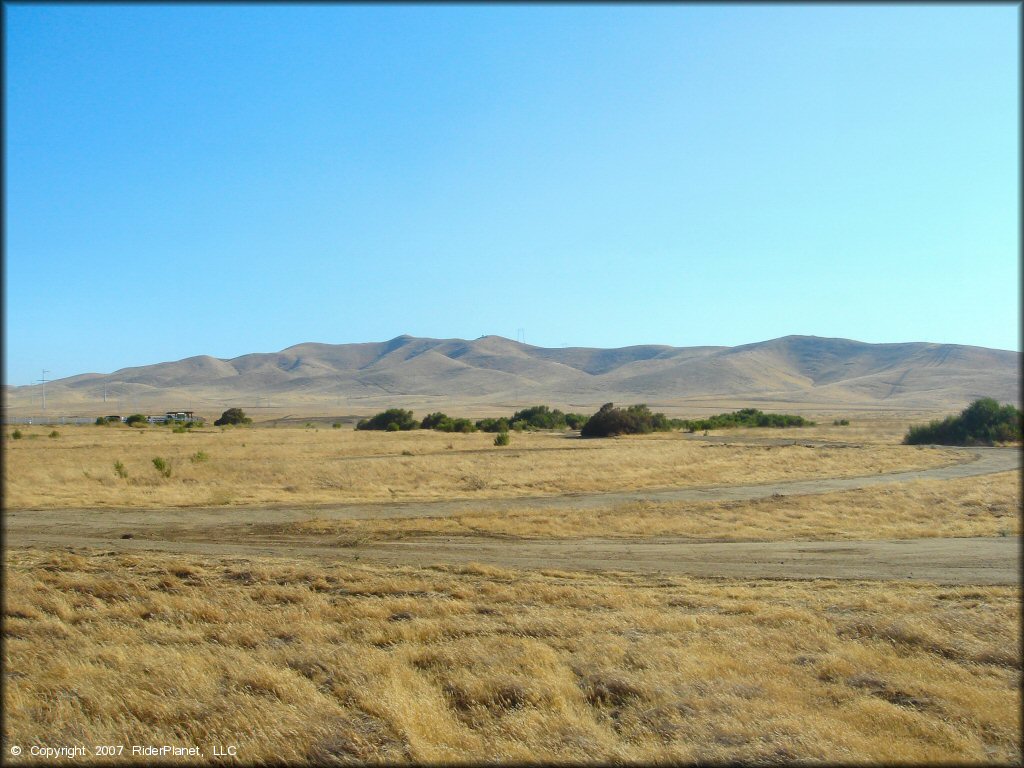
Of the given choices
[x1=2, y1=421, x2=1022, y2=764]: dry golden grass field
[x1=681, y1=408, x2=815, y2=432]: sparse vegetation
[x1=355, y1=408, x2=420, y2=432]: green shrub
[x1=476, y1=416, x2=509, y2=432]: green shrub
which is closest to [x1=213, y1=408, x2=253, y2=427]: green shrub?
[x1=355, y1=408, x2=420, y2=432]: green shrub

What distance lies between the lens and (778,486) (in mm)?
34031

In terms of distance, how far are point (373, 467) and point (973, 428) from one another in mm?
50481

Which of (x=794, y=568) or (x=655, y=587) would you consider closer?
(x=655, y=587)

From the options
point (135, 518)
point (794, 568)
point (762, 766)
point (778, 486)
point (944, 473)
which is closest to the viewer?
point (762, 766)

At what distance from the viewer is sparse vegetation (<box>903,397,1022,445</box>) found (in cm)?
5763

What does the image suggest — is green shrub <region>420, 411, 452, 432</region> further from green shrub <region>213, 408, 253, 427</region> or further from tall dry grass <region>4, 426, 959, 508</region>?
green shrub <region>213, 408, 253, 427</region>

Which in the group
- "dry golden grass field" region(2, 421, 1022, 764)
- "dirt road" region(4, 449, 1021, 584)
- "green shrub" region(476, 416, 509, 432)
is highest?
"green shrub" region(476, 416, 509, 432)

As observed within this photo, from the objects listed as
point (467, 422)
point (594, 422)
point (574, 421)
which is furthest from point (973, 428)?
point (467, 422)

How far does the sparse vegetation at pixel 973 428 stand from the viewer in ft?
189

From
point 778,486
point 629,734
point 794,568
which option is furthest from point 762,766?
point 778,486

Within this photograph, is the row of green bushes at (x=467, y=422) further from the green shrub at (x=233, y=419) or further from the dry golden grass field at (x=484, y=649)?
the dry golden grass field at (x=484, y=649)

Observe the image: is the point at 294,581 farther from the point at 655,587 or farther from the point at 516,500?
the point at 516,500

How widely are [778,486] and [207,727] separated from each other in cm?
3118

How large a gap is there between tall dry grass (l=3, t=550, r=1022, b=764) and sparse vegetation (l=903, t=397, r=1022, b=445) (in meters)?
53.2
